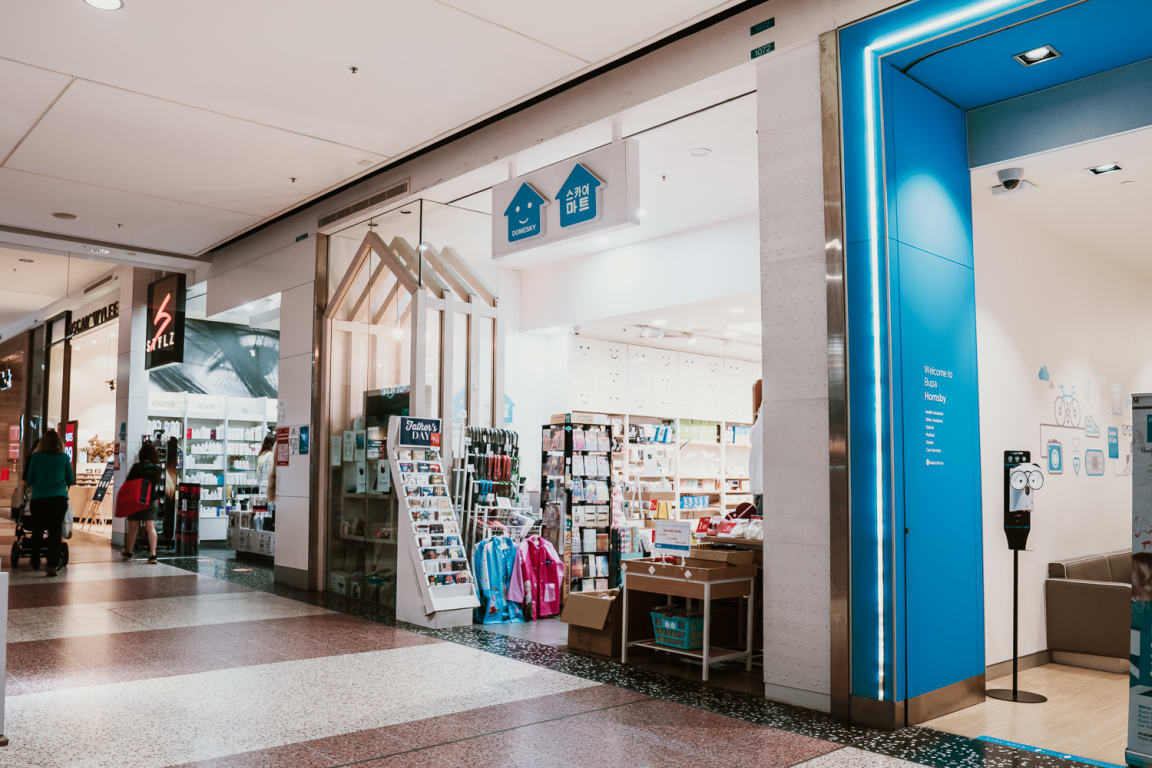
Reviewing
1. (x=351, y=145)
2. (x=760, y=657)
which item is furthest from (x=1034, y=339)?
(x=351, y=145)

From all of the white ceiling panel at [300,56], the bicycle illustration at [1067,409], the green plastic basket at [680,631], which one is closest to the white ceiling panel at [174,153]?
the white ceiling panel at [300,56]

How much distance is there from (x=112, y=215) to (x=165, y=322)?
2.37 m

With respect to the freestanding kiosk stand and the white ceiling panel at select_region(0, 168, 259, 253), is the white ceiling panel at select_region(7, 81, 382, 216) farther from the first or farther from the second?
the freestanding kiosk stand

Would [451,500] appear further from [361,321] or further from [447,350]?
[361,321]

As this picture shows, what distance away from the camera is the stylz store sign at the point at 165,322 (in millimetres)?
10906

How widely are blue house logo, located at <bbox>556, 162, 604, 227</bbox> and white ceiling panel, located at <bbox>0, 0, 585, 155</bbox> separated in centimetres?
67

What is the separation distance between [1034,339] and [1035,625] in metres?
1.87

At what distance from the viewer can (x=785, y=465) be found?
457 cm

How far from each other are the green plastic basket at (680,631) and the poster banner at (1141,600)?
2234mm

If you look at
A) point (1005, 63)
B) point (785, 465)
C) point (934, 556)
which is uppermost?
point (1005, 63)

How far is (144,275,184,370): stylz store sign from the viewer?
10.9m

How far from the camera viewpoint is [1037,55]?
174 inches

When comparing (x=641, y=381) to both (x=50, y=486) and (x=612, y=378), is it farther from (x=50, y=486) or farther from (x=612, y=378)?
(x=50, y=486)

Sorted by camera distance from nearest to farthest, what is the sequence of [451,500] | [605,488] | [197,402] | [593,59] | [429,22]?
[429,22] → [593,59] → [451,500] → [605,488] → [197,402]
